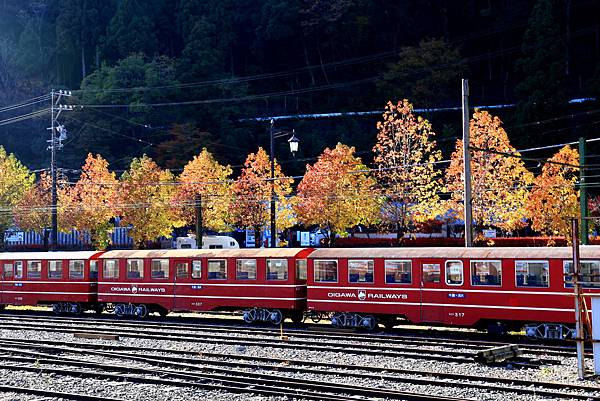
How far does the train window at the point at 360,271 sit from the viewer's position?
2753 centimetres

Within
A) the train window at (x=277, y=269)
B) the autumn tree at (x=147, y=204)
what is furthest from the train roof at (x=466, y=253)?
the autumn tree at (x=147, y=204)

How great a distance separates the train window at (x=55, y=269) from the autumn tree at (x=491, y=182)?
19835 mm

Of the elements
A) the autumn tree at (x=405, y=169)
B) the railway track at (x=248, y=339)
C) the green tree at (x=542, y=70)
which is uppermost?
the green tree at (x=542, y=70)

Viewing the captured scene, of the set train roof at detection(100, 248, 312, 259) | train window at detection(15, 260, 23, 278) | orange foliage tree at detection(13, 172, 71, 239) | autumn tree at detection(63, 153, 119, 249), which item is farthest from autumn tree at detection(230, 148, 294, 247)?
train roof at detection(100, 248, 312, 259)

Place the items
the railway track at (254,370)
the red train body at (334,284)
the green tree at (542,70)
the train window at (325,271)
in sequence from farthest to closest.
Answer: the green tree at (542,70) → the train window at (325,271) → the red train body at (334,284) → the railway track at (254,370)

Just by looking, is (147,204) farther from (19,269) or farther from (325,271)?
(325,271)

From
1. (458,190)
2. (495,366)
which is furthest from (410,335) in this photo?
(458,190)

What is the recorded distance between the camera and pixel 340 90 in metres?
85.6

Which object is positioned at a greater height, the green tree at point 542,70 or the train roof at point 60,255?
the green tree at point 542,70

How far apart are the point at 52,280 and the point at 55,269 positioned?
1.80 ft

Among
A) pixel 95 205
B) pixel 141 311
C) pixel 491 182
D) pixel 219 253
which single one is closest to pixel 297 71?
pixel 95 205

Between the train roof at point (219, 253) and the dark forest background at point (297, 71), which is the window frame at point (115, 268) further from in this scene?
the dark forest background at point (297, 71)

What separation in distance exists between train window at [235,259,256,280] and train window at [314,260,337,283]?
2.90 m

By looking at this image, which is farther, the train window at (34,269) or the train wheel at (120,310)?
the train window at (34,269)
